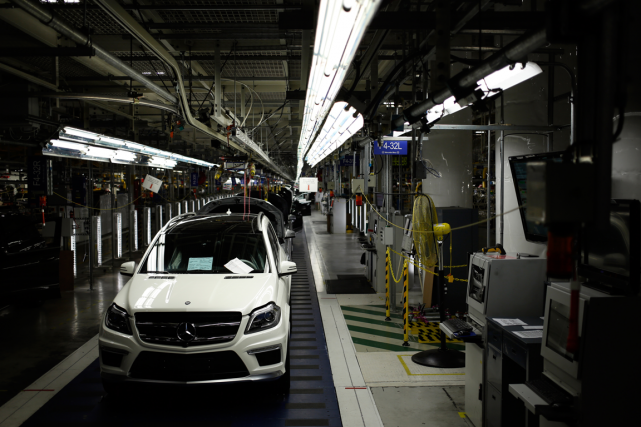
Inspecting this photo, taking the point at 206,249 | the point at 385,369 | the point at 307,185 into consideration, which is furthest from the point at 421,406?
the point at 307,185

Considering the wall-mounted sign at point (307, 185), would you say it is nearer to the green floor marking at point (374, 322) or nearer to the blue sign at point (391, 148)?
the blue sign at point (391, 148)

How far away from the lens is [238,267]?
4.85 meters

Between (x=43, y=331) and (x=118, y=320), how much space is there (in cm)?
325

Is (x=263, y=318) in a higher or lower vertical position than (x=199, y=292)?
lower

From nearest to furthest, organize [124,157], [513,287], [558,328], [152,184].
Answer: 1. [558,328]
2. [513,287]
3. [124,157]
4. [152,184]

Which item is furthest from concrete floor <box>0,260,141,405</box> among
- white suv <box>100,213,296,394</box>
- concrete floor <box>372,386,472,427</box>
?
concrete floor <box>372,386,472,427</box>

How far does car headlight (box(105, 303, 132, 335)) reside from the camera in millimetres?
4062

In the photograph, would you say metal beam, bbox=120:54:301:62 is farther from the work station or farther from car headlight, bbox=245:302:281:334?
car headlight, bbox=245:302:281:334

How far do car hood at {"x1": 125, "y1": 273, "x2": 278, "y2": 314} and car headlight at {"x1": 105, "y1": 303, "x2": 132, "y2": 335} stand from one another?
9cm

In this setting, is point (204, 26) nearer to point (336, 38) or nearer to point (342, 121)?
point (342, 121)

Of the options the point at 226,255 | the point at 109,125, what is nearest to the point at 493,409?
the point at 226,255

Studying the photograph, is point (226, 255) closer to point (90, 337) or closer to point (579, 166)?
point (90, 337)

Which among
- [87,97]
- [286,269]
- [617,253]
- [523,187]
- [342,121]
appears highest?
[87,97]

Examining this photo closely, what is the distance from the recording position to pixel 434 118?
5.16 m
